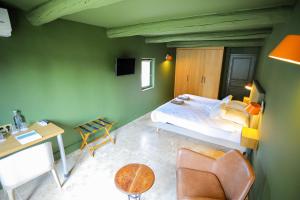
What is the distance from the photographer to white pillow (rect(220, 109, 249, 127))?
3066mm

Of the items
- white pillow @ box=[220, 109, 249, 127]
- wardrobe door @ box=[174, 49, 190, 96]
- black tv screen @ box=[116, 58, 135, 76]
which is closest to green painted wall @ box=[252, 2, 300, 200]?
white pillow @ box=[220, 109, 249, 127]

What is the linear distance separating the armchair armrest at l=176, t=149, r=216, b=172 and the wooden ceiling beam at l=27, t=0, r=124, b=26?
6.35 ft

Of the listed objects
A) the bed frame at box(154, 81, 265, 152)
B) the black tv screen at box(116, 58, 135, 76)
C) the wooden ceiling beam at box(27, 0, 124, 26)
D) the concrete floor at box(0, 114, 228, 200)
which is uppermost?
the wooden ceiling beam at box(27, 0, 124, 26)

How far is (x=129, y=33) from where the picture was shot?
9.72ft

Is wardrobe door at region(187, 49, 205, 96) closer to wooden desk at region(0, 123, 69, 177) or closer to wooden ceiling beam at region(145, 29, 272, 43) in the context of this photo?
wooden ceiling beam at region(145, 29, 272, 43)

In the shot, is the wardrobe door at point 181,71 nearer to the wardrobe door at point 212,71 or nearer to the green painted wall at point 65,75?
the wardrobe door at point 212,71

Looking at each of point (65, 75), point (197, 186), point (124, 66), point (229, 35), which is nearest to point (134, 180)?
point (197, 186)

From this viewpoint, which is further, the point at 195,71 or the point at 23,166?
the point at 195,71

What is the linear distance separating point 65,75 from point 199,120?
2691 mm

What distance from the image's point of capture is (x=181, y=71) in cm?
596

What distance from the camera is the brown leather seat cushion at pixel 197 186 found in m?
1.68

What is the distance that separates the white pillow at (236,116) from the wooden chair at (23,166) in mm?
3065

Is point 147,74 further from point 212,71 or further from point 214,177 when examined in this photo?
point 214,177

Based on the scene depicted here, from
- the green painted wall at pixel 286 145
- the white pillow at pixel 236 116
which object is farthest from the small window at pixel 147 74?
the green painted wall at pixel 286 145
